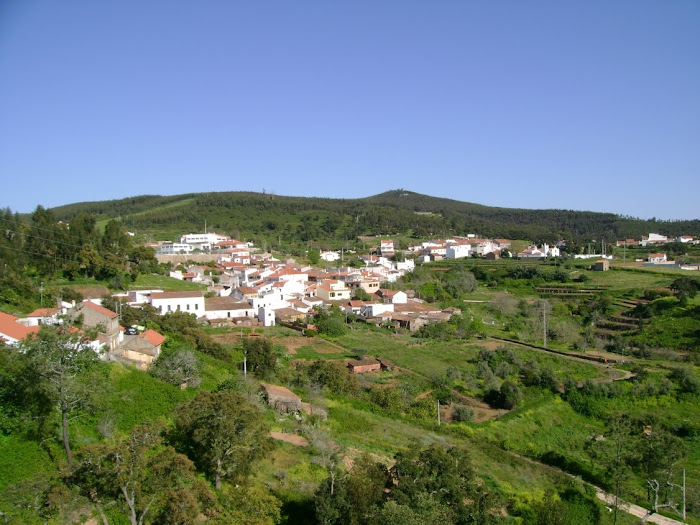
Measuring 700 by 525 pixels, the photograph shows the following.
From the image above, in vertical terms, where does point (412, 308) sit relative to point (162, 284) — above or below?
below

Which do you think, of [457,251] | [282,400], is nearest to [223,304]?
[282,400]

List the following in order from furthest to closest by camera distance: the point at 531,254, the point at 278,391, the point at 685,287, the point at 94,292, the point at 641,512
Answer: the point at 531,254 < the point at 685,287 < the point at 94,292 < the point at 278,391 < the point at 641,512

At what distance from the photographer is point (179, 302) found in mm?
37656

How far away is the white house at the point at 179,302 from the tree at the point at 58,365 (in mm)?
24667

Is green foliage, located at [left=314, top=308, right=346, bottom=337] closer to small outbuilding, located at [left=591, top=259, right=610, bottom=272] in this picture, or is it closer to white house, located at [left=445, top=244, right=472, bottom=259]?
small outbuilding, located at [left=591, top=259, right=610, bottom=272]

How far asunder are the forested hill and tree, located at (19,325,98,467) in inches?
3069

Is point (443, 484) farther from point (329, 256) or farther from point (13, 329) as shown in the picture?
point (329, 256)

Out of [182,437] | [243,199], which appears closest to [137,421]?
[182,437]

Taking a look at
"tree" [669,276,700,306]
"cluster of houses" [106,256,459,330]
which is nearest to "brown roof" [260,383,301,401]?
"cluster of houses" [106,256,459,330]

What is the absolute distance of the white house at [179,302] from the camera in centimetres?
3694

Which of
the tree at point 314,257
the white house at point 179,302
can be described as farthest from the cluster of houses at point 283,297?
the tree at point 314,257

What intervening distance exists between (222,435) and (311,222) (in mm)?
96174

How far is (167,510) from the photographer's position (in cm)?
1034

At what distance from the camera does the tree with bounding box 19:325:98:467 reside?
1158 centimetres
